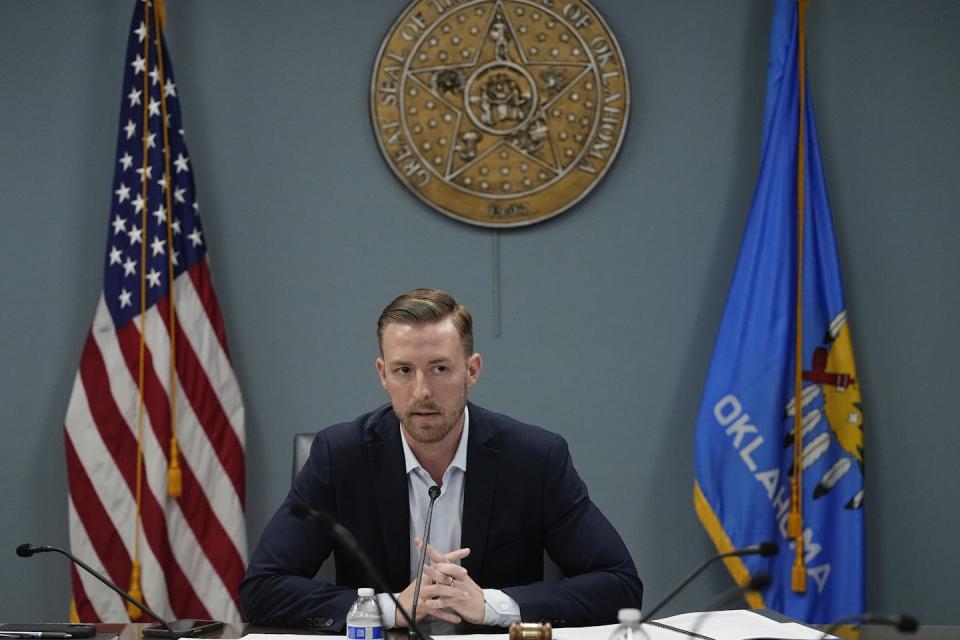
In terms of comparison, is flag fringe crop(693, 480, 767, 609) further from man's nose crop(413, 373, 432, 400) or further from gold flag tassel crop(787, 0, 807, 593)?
man's nose crop(413, 373, 432, 400)

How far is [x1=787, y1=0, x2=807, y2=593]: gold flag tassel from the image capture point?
3361 millimetres

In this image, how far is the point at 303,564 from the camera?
2.32m

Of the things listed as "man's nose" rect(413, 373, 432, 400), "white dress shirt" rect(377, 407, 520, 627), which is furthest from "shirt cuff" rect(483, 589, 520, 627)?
"man's nose" rect(413, 373, 432, 400)

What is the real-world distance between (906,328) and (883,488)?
55cm

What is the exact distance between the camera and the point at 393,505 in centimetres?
242

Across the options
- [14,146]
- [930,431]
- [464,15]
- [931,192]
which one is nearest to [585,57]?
[464,15]

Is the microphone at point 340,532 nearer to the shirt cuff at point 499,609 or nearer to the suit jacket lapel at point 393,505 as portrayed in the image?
the shirt cuff at point 499,609

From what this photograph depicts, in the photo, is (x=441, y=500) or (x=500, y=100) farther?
(x=500, y=100)

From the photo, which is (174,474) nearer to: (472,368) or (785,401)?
(472,368)

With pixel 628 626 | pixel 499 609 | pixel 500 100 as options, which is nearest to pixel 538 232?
pixel 500 100

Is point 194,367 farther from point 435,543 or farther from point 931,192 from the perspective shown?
point 931,192

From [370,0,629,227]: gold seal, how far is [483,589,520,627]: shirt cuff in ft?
5.94

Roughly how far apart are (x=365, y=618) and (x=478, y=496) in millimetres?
577

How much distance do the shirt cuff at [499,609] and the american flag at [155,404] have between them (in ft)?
5.36
